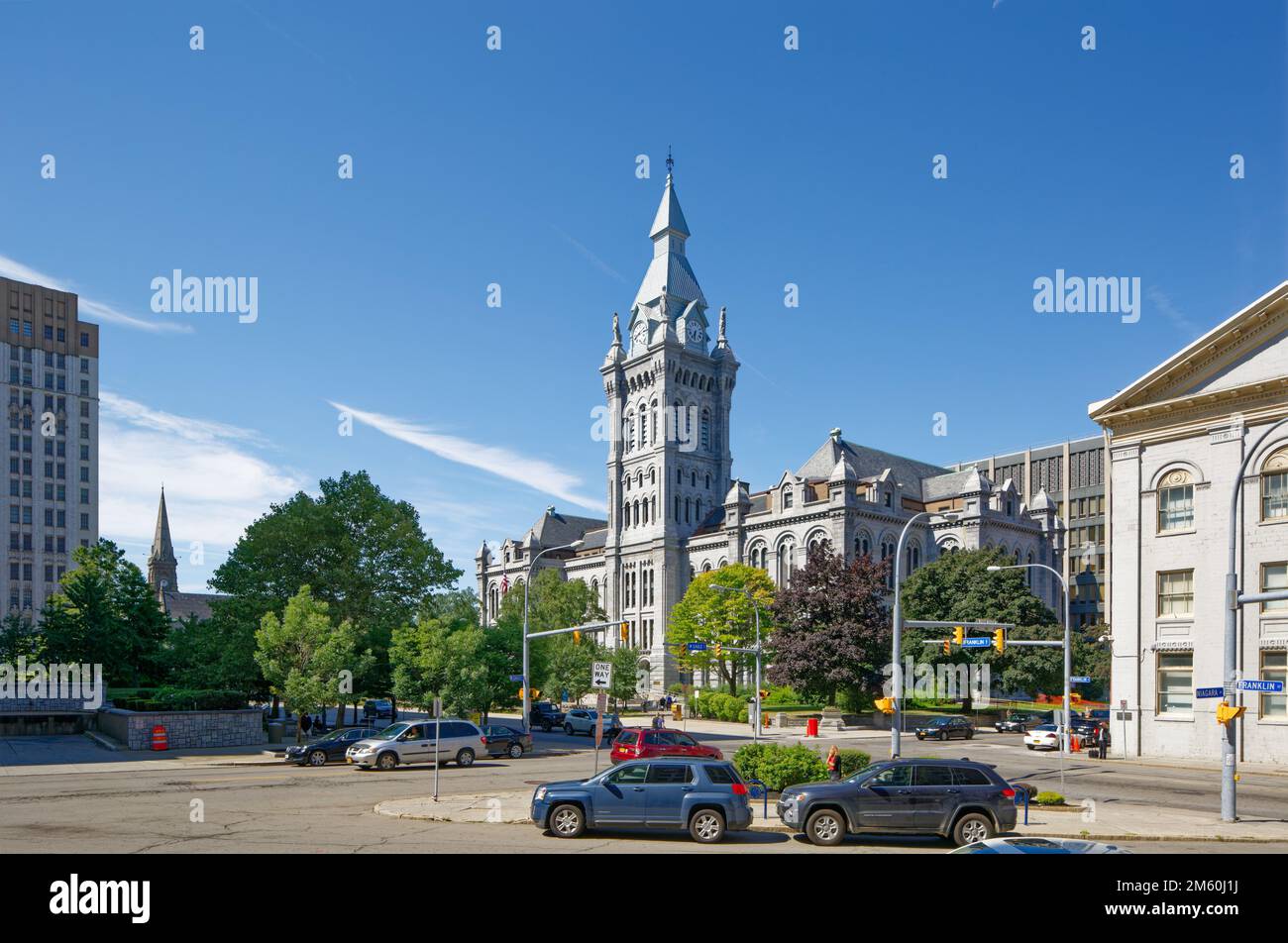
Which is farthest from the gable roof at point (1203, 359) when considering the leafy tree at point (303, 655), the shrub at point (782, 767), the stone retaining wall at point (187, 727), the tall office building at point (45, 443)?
the tall office building at point (45, 443)

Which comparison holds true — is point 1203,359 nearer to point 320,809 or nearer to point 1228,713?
point 1228,713

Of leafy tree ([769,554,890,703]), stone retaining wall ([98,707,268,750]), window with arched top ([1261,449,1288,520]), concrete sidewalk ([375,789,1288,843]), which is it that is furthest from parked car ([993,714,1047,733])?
stone retaining wall ([98,707,268,750])

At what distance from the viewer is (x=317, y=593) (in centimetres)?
5078

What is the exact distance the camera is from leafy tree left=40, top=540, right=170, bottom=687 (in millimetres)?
52688

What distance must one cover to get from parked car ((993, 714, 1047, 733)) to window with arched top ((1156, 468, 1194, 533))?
23.8 meters

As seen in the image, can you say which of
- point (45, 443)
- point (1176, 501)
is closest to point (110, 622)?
point (1176, 501)

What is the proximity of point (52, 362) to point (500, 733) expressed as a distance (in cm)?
10557

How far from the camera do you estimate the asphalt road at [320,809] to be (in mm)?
17438

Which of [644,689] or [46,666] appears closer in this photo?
[46,666]

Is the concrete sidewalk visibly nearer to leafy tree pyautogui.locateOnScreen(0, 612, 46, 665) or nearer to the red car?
the red car

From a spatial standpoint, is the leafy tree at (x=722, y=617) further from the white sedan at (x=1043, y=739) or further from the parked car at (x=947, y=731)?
the white sedan at (x=1043, y=739)

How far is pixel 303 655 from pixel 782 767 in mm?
25079

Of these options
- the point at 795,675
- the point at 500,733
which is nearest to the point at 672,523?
the point at 795,675
